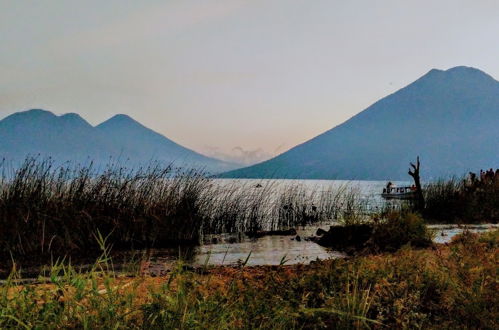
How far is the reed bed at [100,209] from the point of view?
1284cm

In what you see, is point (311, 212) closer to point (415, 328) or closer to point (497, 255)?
point (497, 255)

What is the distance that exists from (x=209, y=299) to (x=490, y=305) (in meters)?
2.79

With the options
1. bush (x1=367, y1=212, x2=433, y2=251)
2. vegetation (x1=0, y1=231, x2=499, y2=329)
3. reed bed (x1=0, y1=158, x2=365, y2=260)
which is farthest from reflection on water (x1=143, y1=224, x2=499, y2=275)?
vegetation (x1=0, y1=231, x2=499, y2=329)

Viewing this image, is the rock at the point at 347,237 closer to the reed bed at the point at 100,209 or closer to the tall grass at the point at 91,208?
the reed bed at the point at 100,209

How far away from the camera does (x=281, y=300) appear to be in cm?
552

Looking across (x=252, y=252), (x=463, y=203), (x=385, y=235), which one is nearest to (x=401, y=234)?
(x=385, y=235)

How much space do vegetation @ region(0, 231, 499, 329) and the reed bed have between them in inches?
236

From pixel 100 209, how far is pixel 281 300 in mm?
9119

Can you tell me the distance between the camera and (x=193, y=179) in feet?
52.6

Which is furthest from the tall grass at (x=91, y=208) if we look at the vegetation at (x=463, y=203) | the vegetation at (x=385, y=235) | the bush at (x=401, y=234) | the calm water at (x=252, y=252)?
the vegetation at (x=463, y=203)

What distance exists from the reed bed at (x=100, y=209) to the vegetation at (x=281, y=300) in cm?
599

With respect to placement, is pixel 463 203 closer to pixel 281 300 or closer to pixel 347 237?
pixel 347 237

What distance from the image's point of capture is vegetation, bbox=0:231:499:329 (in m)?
4.47

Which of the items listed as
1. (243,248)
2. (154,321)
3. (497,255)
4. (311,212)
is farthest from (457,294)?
(311,212)
